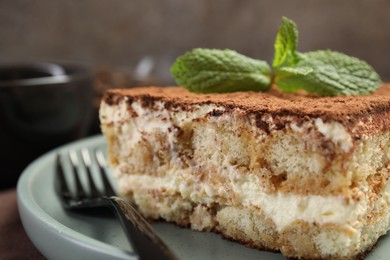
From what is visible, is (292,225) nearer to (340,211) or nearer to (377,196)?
(340,211)

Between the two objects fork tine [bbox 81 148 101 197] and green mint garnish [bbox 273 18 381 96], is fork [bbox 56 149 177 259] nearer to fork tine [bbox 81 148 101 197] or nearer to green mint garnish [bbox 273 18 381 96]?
fork tine [bbox 81 148 101 197]

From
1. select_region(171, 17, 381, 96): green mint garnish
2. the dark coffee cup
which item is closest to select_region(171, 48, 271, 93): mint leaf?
select_region(171, 17, 381, 96): green mint garnish

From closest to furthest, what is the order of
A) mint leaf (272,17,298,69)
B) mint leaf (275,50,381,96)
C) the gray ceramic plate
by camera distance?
the gray ceramic plate
mint leaf (275,50,381,96)
mint leaf (272,17,298,69)

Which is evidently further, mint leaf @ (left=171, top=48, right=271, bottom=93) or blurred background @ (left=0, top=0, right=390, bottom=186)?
blurred background @ (left=0, top=0, right=390, bottom=186)

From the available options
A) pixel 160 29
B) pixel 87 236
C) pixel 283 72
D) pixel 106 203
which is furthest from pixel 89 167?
pixel 160 29

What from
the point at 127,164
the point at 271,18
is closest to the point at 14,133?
the point at 127,164

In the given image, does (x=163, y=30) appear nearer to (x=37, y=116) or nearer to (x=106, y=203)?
(x=37, y=116)

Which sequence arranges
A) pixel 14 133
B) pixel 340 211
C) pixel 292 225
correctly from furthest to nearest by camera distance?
pixel 14 133
pixel 292 225
pixel 340 211
